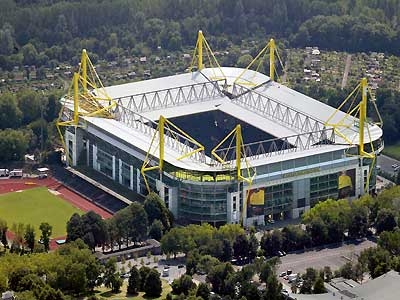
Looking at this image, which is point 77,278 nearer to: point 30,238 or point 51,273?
point 51,273

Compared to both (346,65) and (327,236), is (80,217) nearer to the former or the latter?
(327,236)

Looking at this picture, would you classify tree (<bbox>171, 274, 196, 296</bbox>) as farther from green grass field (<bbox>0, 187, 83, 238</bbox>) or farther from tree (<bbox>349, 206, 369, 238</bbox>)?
tree (<bbox>349, 206, 369, 238</bbox>)

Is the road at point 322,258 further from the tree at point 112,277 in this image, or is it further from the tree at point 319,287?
the tree at point 112,277

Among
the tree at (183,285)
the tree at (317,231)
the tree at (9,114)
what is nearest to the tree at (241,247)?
the tree at (317,231)

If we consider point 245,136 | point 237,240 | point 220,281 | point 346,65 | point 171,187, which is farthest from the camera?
point 346,65

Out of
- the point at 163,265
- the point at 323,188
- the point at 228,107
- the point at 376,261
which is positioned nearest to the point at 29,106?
the point at 228,107

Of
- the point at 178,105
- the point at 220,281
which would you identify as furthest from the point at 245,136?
the point at 220,281

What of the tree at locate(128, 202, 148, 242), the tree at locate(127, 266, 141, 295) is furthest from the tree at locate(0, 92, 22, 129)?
the tree at locate(127, 266, 141, 295)
